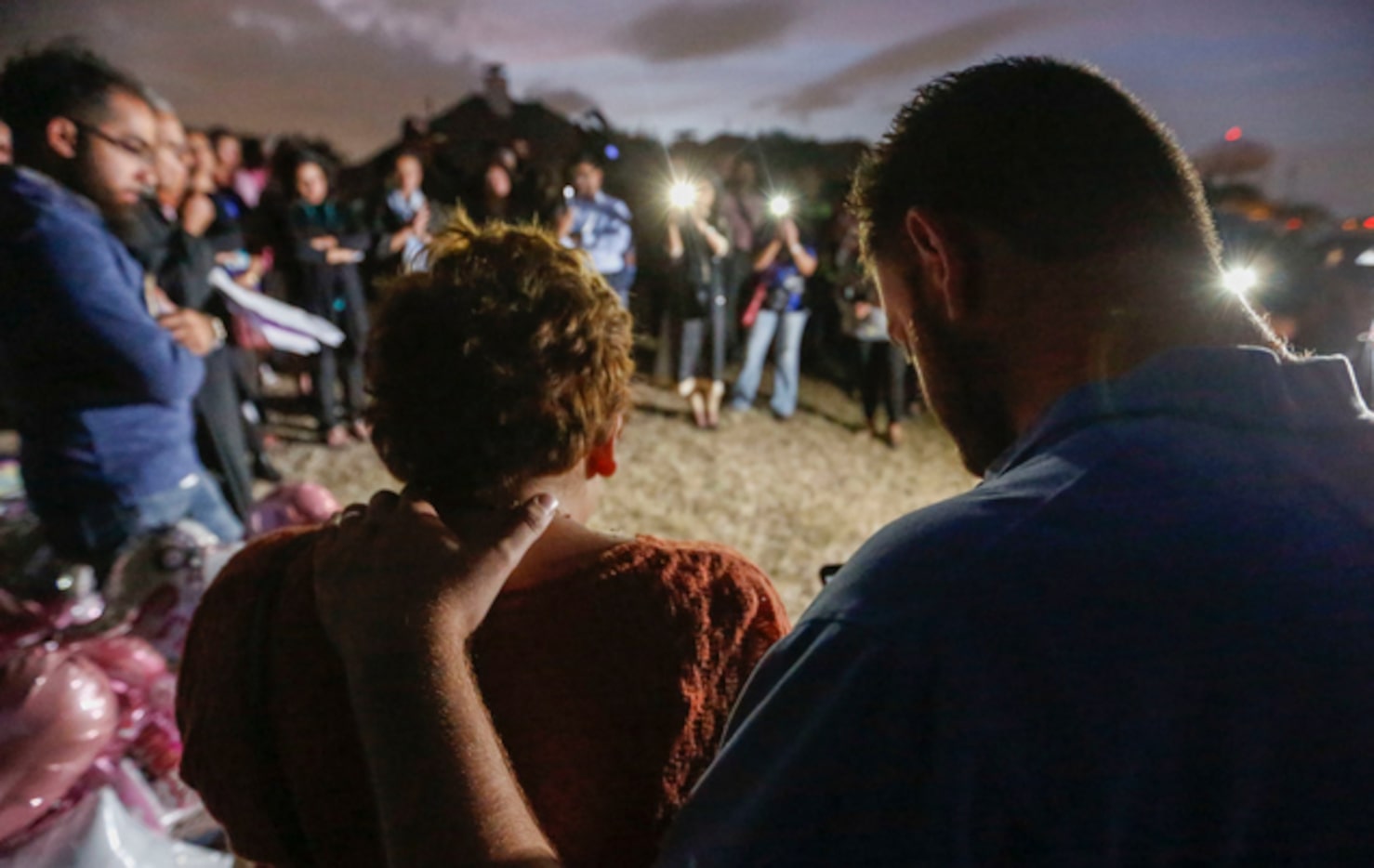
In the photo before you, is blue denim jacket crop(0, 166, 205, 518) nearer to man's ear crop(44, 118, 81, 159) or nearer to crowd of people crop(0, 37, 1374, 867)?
man's ear crop(44, 118, 81, 159)

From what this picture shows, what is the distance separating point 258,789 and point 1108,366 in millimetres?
1113

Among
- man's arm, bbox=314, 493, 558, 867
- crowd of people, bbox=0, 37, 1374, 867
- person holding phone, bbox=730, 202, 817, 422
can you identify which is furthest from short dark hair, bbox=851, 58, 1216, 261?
person holding phone, bbox=730, 202, 817, 422

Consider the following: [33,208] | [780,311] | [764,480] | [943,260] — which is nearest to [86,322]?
[33,208]

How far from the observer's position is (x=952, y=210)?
0.92 metres

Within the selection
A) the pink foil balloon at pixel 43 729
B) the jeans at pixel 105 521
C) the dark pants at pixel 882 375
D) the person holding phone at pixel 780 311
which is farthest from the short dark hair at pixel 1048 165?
the person holding phone at pixel 780 311

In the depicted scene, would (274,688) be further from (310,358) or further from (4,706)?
(310,358)

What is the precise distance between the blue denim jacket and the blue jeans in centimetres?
521

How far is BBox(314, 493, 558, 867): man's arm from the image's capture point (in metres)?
0.80

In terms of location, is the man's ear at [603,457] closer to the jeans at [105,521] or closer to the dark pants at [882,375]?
the jeans at [105,521]

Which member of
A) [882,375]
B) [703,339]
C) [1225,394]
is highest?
[1225,394]

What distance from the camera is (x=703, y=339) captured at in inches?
271

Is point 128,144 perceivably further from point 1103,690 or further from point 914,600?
point 1103,690

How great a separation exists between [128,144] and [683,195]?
4636mm

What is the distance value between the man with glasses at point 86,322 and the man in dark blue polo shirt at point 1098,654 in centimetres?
176
